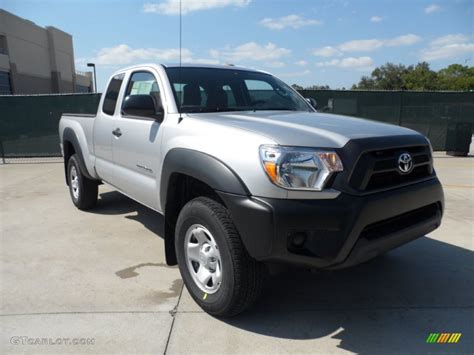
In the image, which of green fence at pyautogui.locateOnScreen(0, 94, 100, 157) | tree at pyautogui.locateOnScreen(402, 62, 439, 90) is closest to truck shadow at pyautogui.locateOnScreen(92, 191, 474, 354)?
green fence at pyautogui.locateOnScreen(0, 94, 100, 157)

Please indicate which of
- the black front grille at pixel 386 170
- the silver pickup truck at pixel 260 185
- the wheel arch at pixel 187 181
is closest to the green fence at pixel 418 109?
the silver pickup truck at pixel 260 185

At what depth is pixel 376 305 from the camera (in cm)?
316

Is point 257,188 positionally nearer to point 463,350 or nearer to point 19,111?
point 463,350

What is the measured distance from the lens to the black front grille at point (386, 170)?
254cm

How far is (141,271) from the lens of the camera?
12.6 feet

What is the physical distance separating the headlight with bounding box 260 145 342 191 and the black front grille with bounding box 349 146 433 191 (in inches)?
6.5

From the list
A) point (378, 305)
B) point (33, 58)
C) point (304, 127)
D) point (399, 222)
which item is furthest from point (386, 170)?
point (33, 58)

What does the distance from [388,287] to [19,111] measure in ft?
39.8

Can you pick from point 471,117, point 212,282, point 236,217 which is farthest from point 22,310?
Result: point 471,117

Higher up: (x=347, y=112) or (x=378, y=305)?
(x=347, y=112)

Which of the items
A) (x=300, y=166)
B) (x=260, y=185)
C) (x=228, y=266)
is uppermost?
(x=300, y=166)

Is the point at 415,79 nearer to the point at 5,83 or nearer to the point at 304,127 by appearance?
the point at 5,83

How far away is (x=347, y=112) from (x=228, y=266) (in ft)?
34.6

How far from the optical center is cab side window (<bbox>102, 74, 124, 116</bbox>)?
468 centimetres
